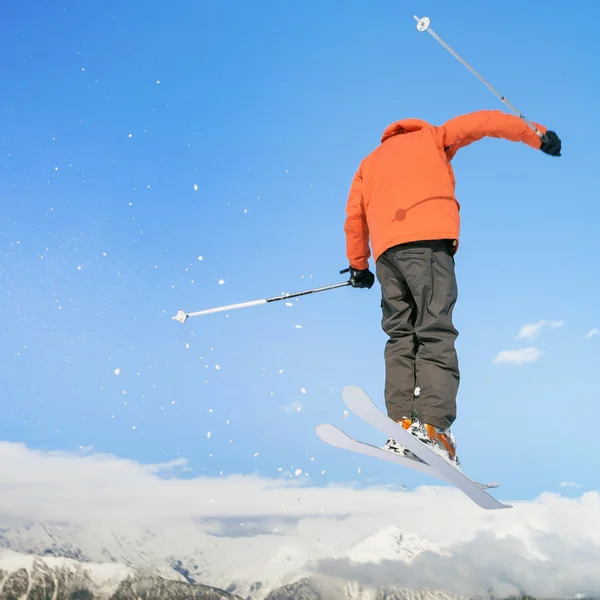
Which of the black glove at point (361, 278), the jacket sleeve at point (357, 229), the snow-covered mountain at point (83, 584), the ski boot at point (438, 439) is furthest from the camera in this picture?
the snow-covered mountain at point (83, 584)

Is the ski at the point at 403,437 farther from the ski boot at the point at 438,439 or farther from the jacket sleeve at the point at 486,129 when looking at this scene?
the jacket sleeve at the point at 486,129

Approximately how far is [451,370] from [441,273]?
698 mm

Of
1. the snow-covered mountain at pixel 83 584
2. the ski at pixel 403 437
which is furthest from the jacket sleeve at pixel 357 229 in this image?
the snow-covered mountain at pixel 83 584

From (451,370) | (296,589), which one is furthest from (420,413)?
(296,589)

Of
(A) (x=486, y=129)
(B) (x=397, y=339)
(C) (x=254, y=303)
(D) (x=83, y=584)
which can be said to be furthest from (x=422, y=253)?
(D) (x=83, y=584)

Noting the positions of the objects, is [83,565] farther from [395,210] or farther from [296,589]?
[395,210]

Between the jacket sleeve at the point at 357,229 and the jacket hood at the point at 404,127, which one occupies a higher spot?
the jacket hood at the point at 404,127

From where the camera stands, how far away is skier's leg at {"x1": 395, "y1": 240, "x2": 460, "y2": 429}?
4469mm

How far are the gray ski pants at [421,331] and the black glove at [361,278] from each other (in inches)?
35.2

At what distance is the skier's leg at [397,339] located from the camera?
4.70 meters

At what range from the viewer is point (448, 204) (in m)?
4.76

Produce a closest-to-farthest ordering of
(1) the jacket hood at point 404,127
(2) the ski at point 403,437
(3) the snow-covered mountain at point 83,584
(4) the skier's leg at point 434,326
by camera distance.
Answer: (2) the ski at point 403,437 → (4) the skier's leg at point 434,326 → (1) the jacket hood at point 404,127 → (3) the snow-covered mountain at point 83,584

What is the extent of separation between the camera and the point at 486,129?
4.91 meters

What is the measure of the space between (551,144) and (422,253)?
137 cm
